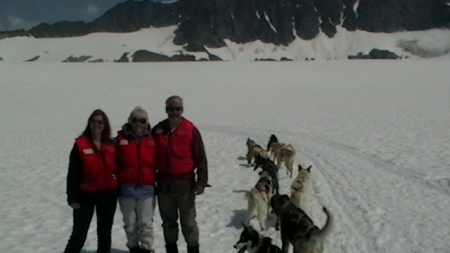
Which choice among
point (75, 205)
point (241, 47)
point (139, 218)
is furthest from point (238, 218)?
point (241, 47)

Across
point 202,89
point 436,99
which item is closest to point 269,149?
point 436,99

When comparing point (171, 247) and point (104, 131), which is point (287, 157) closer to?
point (171, 247)

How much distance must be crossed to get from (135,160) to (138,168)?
0.38ft

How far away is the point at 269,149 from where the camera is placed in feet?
48.7

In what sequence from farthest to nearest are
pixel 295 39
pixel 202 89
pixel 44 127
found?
pixel 295 39, pixel 202 89, pixel 44 127

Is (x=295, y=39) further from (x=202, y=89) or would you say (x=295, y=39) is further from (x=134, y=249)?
(x=134, y=249)

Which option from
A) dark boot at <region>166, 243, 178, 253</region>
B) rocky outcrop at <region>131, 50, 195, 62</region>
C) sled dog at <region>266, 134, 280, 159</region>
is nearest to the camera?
dark boot at <region>166, 243, 178, 253</region>

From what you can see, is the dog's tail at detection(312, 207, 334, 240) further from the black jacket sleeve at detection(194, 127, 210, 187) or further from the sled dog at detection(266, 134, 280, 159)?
the sled dog at detection(266, 134, 280, 159)

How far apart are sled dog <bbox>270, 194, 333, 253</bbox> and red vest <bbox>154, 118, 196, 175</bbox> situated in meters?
1.74

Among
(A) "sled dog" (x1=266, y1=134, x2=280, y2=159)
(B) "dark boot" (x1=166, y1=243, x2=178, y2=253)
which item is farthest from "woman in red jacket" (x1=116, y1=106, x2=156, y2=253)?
(A) "sled dog" (x1=266, y1=134, x2=280, y2=159)

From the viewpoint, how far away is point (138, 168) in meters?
5.16

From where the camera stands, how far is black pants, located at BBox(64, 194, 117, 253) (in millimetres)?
5328

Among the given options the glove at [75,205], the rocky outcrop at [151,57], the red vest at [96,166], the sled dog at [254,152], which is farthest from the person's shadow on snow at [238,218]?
the rocky outcrop at [151,57]

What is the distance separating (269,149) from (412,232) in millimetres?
8104
